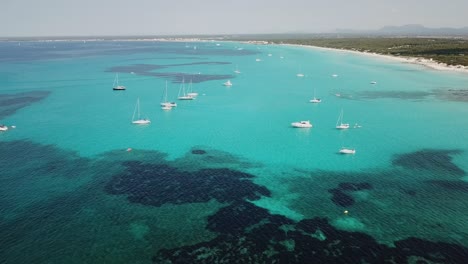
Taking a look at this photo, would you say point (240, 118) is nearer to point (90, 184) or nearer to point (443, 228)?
point (90, 184)

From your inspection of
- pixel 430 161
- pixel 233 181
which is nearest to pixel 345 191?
pixel 233 181

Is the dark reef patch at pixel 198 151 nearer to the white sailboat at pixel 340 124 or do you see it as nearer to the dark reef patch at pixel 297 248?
the dark reef patch at pixel 297 248

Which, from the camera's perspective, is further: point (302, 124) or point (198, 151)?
point (302, 124)

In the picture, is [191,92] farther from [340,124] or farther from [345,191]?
[345,191]

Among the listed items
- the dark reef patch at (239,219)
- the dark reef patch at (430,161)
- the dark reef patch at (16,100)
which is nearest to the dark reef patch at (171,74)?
the dark reef patch at (16,100)

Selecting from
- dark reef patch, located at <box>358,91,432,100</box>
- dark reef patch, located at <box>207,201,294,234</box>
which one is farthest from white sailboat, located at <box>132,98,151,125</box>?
dark reef patch, located at <box>358,91,432,100</box>
